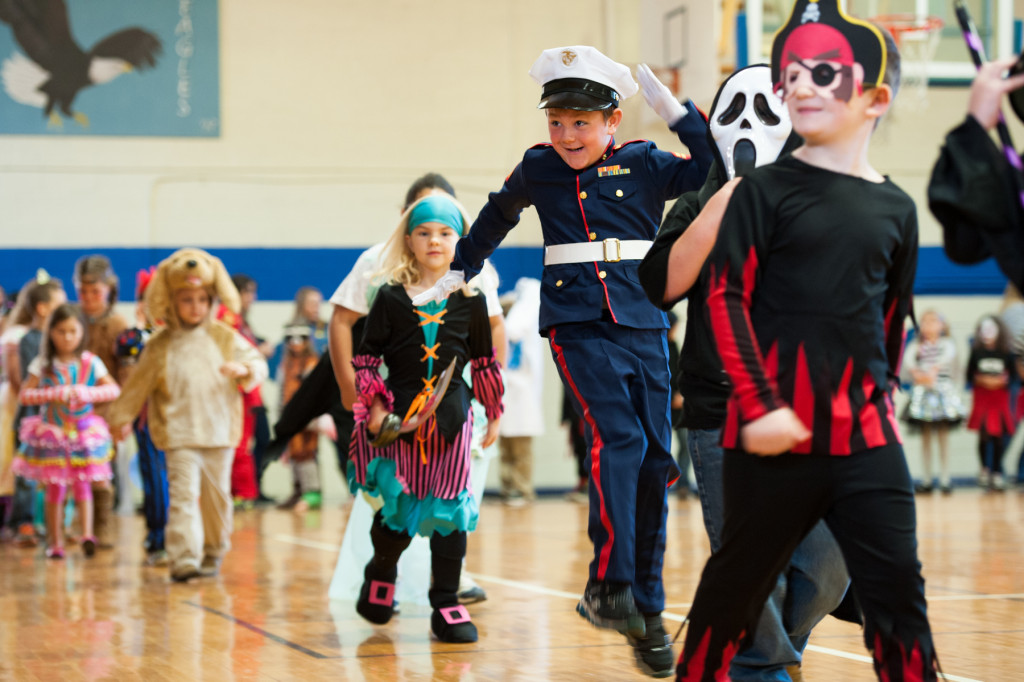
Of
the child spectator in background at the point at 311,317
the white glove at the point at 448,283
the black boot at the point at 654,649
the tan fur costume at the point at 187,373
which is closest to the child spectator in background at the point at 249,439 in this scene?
the child spectator in background at the point at 311,317

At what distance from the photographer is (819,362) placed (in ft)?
7.70

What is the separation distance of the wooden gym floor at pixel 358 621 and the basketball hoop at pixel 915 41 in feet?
14.1

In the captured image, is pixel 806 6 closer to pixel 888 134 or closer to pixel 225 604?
pixel 225 604

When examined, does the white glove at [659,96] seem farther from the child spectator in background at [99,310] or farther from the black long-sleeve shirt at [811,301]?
the child spectator in background at [99,310]

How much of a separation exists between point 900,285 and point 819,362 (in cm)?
26

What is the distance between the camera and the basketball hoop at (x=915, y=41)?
10.3 meters

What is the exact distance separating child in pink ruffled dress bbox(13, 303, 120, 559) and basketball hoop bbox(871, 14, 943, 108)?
649cm

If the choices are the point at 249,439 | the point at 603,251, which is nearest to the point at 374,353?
the point at 603,251

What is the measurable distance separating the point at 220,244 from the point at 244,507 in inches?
116

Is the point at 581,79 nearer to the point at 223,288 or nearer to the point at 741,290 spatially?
the point at 741,290

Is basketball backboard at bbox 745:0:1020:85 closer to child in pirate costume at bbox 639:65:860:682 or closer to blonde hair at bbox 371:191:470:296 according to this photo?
blonde hair at bbox 371:191:470:296

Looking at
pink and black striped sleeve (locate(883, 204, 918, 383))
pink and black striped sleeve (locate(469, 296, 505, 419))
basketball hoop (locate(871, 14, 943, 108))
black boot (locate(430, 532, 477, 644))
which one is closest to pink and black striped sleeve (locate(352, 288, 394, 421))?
pink and black striped sleeve (locate(469, 296, 505, 419))

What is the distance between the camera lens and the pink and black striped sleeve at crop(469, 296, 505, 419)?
15.1 feet

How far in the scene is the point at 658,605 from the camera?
135 inches
